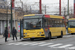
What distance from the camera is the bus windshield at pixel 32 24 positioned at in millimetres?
22750

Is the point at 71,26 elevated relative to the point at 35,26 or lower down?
lower down

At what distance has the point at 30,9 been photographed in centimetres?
4238

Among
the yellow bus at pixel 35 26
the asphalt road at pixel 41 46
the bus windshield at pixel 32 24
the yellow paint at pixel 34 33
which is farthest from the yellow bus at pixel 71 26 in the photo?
the asphalt road at pixel 41 46

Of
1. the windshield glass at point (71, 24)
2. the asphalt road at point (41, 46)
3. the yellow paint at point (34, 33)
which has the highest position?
the windshield glass at point (71, 24)

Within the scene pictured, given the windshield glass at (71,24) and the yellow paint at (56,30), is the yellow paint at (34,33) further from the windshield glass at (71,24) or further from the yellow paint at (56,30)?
the windshield glass at (71,24)

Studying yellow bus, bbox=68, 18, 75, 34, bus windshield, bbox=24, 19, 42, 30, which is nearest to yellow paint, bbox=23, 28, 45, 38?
bus windshield, bbox=24, 19, 42, 30

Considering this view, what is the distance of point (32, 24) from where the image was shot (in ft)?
75.0

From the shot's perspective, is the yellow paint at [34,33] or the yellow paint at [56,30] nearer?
the yellow paint at [34,33]

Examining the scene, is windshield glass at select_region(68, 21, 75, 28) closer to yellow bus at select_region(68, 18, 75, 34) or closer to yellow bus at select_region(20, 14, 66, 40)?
yellow bus at select_region(68, 18, 75, 34)

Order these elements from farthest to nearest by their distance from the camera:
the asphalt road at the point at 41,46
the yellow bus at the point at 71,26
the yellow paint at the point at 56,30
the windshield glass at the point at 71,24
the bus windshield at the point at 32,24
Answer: the windshield glass at the point at 71,24, the yellow bus at the point at 71,26, the yellow paint at the point at 56,30, the bus windshield at the point at 32,24, the asphalt road at the point at 41,46

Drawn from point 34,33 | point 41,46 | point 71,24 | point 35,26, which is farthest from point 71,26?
point 41,46

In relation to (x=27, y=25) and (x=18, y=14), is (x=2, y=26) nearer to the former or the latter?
(x=18, y=14)

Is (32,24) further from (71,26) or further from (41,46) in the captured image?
(71,26)

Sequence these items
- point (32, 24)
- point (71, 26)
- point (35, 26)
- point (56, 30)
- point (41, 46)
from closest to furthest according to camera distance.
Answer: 1. point (41, 46)
2. point (35, 26)
3. point (32, 24)
4. point (56, 30)
5. point (71, 26)
